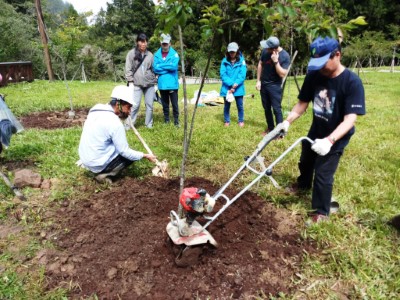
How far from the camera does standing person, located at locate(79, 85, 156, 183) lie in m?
3.93

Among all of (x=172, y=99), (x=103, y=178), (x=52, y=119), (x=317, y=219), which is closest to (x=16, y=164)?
(x=103, y=178)

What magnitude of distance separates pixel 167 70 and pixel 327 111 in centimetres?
421

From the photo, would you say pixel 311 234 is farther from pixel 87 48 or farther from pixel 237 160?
pixel 87 48

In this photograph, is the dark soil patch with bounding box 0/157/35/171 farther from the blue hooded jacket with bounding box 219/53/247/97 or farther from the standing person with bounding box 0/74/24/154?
the blue hooded jacket with bounding box 219/53/247/97

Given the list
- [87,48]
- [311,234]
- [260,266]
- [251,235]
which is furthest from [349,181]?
[87,48]

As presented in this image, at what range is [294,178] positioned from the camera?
4.48 metres

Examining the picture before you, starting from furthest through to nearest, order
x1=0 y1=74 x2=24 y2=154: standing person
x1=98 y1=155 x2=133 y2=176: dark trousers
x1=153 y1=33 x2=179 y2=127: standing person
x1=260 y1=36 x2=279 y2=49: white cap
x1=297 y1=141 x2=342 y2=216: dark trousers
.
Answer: x1=153 y1=33 x2=179 y2=127: standing person → x1=260 y1=36 x2=279 y2=49: white cap → x1=98 y1=155 x2=133 y2=176: dark trousers → x1=0 y1=74 x2=24 y2=154: standing person → x1=297 y1=141 x2=342 y2=216: dark trousers

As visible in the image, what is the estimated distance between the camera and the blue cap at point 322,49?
8.84 ft

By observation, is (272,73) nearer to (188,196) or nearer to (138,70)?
(138,70)

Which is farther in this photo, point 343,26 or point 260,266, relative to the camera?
point 260,266

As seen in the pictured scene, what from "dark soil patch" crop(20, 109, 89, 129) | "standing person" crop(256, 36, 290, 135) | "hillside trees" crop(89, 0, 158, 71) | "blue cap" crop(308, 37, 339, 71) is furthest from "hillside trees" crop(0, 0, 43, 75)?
"blue cap" crop(308, 37, 339, 71)

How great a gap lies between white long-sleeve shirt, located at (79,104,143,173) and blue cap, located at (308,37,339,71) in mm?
2386

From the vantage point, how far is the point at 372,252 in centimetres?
295

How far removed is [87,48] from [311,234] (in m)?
28.4
